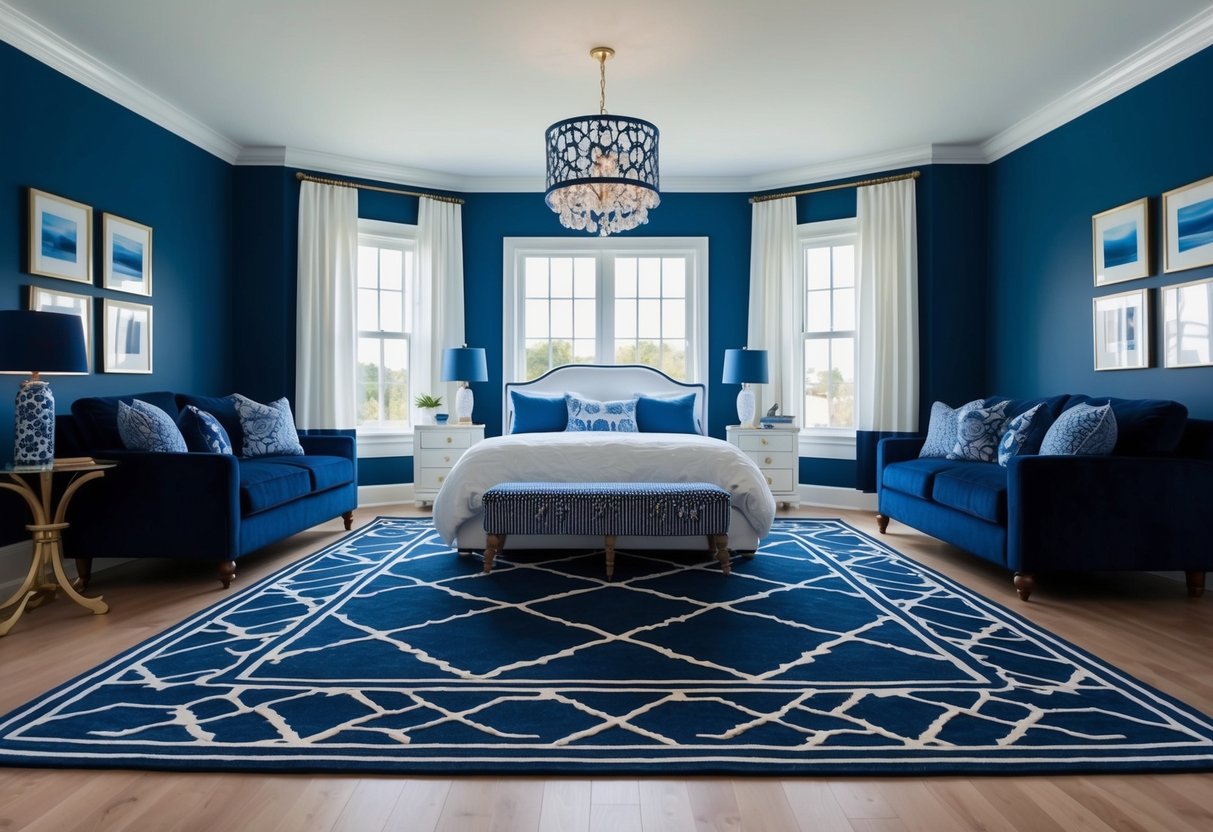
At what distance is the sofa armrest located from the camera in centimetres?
347

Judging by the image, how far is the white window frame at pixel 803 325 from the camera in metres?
6.53

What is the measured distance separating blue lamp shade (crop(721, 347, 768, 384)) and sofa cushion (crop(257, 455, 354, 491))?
319cm

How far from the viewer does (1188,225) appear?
3988 millimetres

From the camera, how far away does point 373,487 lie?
657 centimetres

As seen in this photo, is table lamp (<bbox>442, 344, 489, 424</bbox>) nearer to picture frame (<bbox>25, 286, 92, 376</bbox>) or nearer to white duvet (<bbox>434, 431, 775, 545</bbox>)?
white duvet (<bbox>434, 431, 775, 545</bbox>)

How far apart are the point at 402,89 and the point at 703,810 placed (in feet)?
15.1

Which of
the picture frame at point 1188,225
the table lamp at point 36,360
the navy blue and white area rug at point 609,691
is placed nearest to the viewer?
the navy blue and white area rug at point 609,691

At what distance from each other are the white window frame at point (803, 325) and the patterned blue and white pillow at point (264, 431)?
14.0 ft

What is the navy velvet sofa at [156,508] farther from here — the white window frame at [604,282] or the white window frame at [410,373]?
the white window frame at [604,282]

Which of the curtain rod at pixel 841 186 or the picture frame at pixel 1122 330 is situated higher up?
the curtain rod at pixel 841 186

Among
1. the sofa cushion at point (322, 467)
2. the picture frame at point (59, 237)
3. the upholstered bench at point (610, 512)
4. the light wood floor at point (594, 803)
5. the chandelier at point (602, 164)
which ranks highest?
the chandelier at point (602, 164)

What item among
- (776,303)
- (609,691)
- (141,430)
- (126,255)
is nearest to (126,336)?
(126,255)

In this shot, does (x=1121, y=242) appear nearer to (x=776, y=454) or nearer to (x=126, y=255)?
(x=776, y=454)

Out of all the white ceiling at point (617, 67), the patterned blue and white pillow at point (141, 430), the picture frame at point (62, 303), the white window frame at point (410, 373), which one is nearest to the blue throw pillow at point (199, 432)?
the patterned blue and white pillow at point (141, 430)
